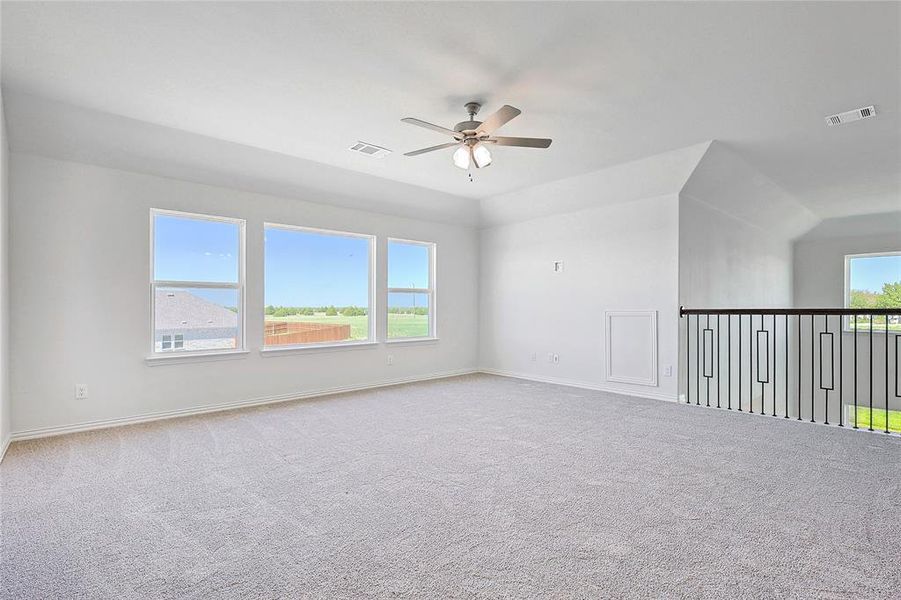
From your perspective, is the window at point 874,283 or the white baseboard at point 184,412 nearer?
the white baseboard at point 184,412

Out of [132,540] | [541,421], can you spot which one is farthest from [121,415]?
[541,421]

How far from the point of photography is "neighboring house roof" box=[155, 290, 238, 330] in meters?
4.43

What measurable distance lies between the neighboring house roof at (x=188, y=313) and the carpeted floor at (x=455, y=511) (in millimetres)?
1050

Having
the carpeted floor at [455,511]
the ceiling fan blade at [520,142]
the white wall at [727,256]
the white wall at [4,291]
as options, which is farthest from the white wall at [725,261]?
the white wall at [4,291]

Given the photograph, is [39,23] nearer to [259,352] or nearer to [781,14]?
[259,352]

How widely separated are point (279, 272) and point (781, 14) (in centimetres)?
493

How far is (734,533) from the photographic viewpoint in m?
2.12

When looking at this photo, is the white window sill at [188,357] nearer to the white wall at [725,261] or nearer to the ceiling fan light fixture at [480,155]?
the ceiling fan light fixture at [480,155]

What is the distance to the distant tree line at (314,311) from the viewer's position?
206 inches

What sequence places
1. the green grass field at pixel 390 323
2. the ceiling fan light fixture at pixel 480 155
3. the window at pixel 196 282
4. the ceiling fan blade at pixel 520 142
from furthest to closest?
the green grass field at pixel 390 323
the window at pixel 196 282
the ceiling fan light fixture at pixel 480 155
the ceiling fan blade at pixel 520 142

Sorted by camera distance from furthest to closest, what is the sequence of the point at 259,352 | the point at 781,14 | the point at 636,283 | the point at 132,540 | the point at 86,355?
the point at 636,283 → the point at 259,352 → the point at 86,355 → the point at 781,14 → the point at 132,540

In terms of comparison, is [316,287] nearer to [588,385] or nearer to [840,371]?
[588,385]

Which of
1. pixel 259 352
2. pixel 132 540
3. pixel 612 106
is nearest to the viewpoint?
pixel 132 540

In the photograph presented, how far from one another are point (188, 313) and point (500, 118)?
368 cm
